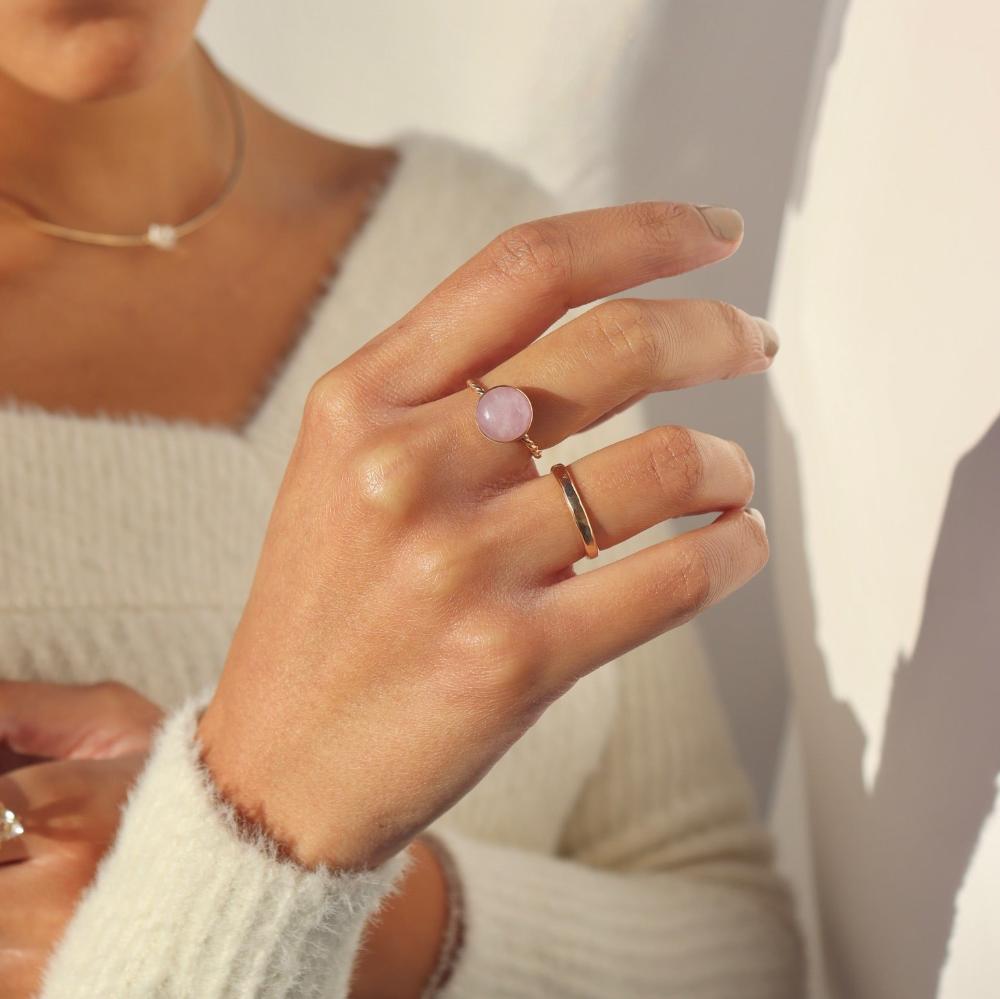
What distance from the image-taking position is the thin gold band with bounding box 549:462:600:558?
1.40 feet

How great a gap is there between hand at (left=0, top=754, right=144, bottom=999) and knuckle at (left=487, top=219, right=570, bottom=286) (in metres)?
0.37

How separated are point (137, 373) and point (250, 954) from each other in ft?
1.55

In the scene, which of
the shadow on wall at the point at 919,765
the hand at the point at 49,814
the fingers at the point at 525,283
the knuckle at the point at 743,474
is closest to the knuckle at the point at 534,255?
the fingers at the point at 525,283

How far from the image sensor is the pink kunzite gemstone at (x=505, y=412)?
417mm

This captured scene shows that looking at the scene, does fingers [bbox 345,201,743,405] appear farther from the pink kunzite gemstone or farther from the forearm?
the forearm

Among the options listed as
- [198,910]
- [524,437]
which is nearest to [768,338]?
[524,437]

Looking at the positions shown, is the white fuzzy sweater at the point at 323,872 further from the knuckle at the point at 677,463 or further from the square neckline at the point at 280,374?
the knuckle at the point at 677,463

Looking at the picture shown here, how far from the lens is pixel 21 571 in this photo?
710 millimetres

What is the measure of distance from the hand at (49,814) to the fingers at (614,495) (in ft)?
1.03

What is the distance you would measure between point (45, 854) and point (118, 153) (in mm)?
553

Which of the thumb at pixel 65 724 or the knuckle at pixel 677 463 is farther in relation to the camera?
the thumb at pixel 65 724

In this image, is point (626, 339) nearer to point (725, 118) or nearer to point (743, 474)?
point (743, 474)

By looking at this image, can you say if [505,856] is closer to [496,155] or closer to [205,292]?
[205,292]

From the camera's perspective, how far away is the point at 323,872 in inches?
19.4
